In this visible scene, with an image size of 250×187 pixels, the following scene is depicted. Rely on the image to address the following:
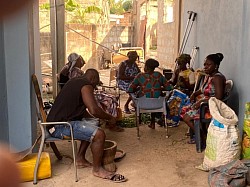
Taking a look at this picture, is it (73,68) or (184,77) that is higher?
(73,68)

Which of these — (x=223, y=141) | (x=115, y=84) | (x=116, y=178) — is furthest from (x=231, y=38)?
(x=115, y=84)

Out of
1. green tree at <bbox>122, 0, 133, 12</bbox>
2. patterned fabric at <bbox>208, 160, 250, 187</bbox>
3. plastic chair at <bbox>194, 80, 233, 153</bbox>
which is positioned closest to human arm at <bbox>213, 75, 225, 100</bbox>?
plastic chair at <bbox>194, 80, 233, 153</bbox>

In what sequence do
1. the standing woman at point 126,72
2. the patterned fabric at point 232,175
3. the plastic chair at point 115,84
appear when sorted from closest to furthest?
1. the patterned fabric at point 232,175
2. the plastic chair at point 115,84
3. the standing woman at point 126,72

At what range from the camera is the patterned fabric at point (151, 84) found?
4.59 metres

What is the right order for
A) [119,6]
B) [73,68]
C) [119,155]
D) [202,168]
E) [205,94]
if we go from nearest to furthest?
[202,168] → [119,155] → [205,94] → [73,68] → [119,6]

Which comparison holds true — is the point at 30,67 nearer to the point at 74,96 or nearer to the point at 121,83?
the point at 74,96

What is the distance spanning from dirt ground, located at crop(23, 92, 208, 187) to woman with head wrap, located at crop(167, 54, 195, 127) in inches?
12.5

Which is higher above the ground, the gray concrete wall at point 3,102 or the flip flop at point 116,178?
the gray concrete wall at point 3,102

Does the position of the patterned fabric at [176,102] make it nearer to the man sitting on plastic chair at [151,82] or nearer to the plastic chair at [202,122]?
the man sitting on plastic chair at [151,82]

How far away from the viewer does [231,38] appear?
14.8 ft

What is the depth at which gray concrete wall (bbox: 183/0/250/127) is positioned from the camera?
3863 mm

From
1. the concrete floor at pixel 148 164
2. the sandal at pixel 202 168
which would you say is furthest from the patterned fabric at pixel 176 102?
the sandal at pixel 202 168

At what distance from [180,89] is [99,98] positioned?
136 cm

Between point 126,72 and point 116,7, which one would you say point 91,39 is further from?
point 116,7
